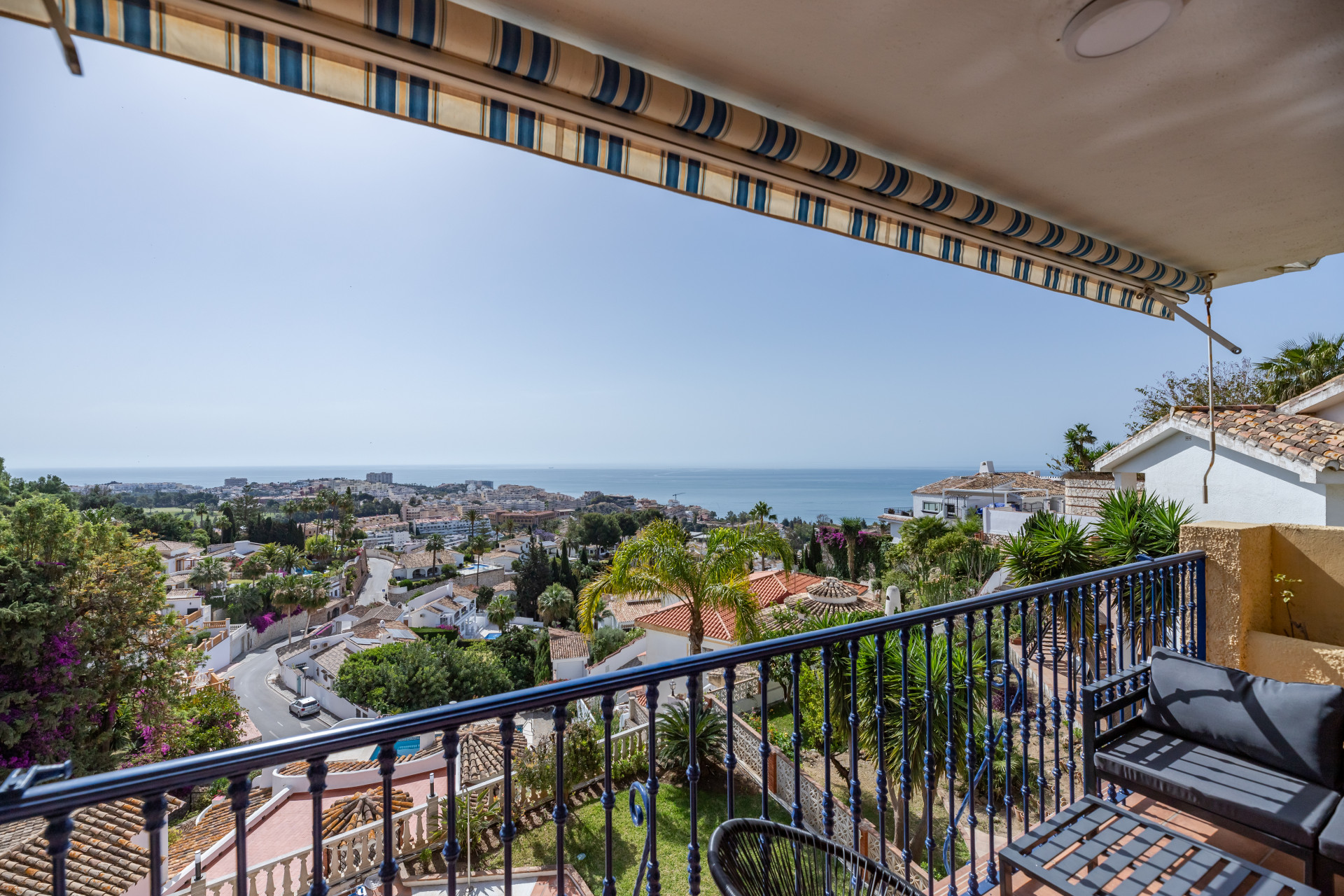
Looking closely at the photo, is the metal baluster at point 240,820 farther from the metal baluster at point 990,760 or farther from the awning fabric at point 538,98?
the metal baluster at point 990,760

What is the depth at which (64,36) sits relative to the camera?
0.88 metres

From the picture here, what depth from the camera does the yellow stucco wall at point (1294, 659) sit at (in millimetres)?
2834

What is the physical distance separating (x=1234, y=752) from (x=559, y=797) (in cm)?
217

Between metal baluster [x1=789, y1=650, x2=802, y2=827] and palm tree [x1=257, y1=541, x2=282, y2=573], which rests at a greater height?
metal baluster [x1=789, y1=650, x2=802, y2=827]

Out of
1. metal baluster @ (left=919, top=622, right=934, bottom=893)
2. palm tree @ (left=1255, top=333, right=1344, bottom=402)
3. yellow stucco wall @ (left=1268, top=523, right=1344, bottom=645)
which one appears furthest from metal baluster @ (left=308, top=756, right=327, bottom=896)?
palm tree @ (left=1255, top=333, right=1344, bottom=402)

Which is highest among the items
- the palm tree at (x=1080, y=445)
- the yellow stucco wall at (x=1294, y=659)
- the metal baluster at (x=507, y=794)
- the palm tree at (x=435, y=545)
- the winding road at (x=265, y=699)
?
the palm tree at (x=1080, y=445)

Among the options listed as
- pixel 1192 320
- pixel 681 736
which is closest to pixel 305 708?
pixel 681 736

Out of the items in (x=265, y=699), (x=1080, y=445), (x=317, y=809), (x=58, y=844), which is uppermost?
(x=1080, y=445)

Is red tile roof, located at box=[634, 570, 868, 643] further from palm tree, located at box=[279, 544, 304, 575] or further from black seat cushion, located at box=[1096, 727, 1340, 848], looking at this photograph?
palm tree, located at box=[279, 544, 304, 575]

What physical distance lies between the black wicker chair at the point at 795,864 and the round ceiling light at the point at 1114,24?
198 centimetres

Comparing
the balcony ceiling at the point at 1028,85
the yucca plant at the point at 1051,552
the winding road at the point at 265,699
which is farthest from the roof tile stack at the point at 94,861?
the winding road at the point at 265,699

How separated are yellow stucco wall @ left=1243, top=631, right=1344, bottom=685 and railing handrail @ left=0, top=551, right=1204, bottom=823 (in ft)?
9.08

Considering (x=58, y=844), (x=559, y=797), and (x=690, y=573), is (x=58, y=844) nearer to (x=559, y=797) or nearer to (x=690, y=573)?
(x=559, y=797)

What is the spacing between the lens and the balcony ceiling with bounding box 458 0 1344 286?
1394mm
